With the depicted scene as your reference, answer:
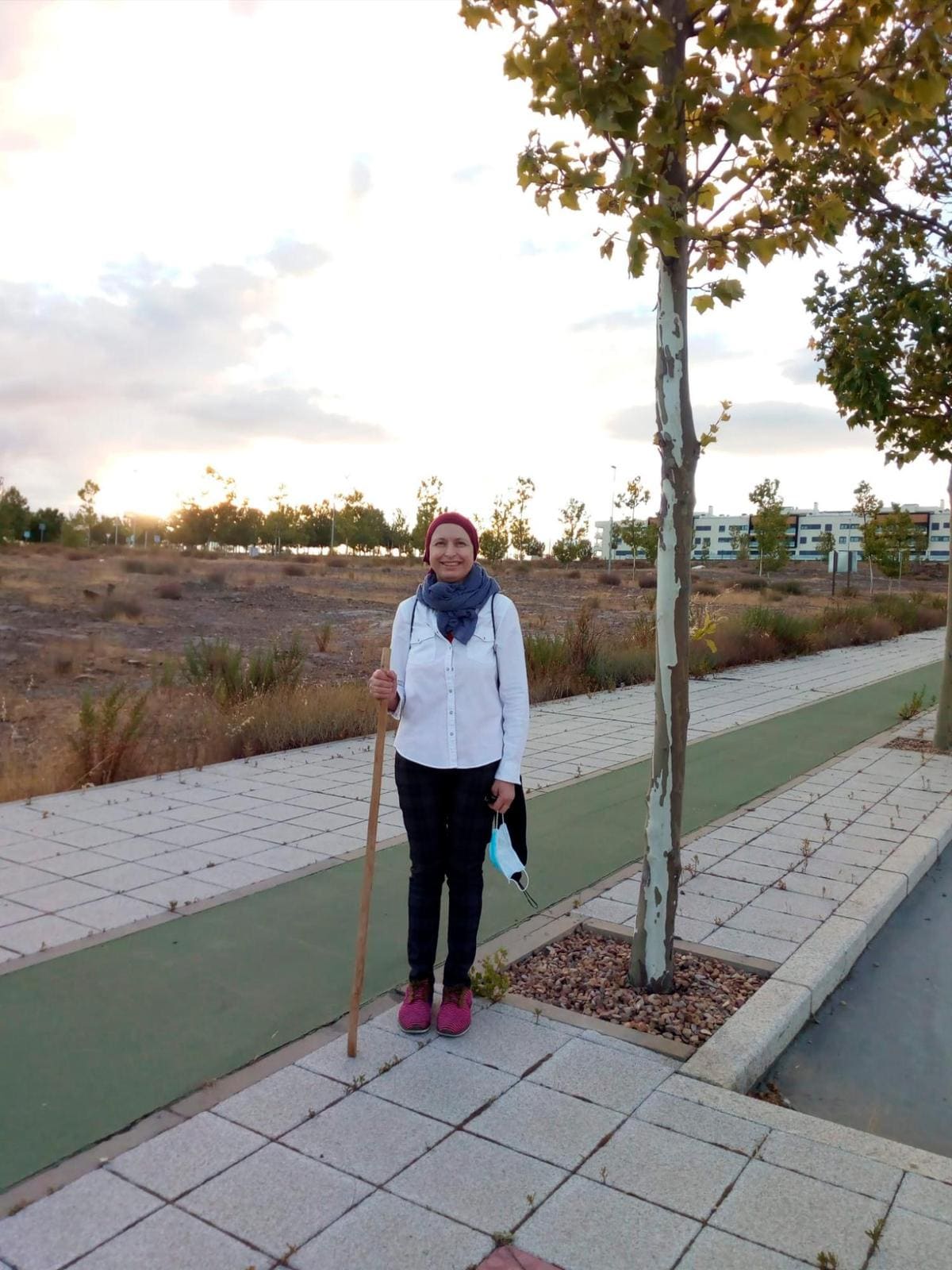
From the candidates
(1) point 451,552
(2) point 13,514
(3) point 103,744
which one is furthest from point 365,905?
(2) point 13,514

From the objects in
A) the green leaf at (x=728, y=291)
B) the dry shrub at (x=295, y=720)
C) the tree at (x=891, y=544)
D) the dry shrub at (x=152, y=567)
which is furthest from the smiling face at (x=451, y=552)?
the dry shrub at (x=152, y=567)

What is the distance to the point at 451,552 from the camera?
3.82 metres

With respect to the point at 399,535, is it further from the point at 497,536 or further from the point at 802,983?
the point at 802,983

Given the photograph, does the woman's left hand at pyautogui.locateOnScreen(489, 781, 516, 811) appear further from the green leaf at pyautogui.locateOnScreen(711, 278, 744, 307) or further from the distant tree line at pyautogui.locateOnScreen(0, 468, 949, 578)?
the distant tree line at pyautogui.locateOnScreen(0, 468, 949, 578)

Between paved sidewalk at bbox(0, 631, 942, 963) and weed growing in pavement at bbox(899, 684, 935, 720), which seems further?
weed growing in pavement at bbox(899, 684, 935, 720)

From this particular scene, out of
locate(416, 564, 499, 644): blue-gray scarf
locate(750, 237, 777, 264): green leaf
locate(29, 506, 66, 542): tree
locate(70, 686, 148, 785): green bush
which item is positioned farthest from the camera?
locate(29, 506, 66, 542): tree

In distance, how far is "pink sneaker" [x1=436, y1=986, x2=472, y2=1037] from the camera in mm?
3805

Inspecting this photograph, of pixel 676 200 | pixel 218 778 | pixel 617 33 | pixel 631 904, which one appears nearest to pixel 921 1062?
pixel 631 904

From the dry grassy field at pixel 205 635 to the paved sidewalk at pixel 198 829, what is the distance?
55 centimetres

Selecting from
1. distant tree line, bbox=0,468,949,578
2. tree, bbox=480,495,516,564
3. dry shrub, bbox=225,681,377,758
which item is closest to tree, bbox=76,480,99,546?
distant tree line, bbox=0,468,949,578

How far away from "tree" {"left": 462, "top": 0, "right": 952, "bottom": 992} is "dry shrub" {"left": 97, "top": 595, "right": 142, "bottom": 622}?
74.7 ft

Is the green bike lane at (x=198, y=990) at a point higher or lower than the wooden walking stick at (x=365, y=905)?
lower

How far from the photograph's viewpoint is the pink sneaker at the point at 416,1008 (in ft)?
12.6

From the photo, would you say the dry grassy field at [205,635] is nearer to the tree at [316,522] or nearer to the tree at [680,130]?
the tree at [680,130]
